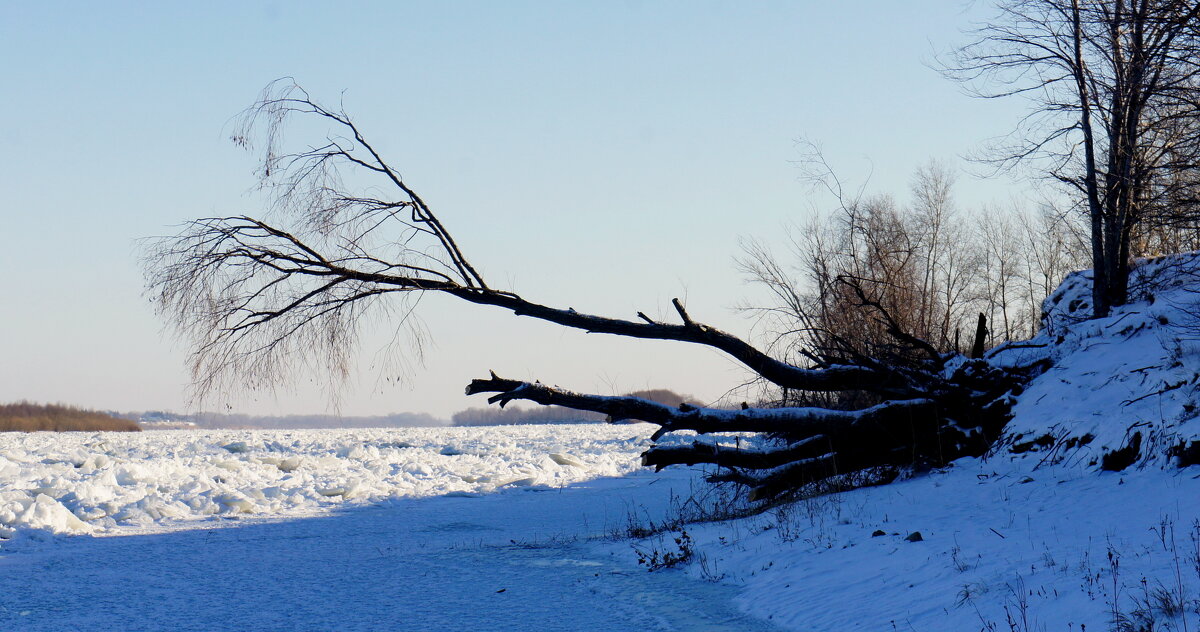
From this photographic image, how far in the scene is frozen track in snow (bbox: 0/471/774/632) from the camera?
692 cm

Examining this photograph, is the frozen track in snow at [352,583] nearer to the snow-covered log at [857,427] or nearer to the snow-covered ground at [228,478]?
the snow-covered ground at [228,478]

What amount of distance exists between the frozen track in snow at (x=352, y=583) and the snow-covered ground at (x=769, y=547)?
0.04m

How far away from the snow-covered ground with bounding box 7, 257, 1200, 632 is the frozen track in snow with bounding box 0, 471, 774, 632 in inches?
1.5

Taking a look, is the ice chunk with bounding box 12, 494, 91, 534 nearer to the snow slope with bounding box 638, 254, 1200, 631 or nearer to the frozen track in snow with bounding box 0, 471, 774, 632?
the frozen track in snow with bounding box 0, 471, 774, 632

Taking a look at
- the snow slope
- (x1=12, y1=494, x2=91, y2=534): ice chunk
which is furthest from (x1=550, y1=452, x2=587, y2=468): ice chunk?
the snow slope

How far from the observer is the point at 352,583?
8500mm

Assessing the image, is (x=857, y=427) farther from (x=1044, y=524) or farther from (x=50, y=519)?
(x=50, y=519)

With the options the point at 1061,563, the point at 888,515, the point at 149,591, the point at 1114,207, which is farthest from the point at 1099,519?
the point at 149,591

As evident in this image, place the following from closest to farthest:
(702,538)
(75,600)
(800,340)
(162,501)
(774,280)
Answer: (75,600), (702,538), (162,501), (800,340), (774,280)

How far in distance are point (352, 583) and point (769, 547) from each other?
3965 mm

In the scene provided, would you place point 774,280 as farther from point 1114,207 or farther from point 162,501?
point 162,501

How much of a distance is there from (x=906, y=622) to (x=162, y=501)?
480 inches

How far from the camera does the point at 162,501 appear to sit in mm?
14133

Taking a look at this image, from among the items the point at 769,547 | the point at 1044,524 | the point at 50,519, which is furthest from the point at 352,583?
the point at 1044,524
